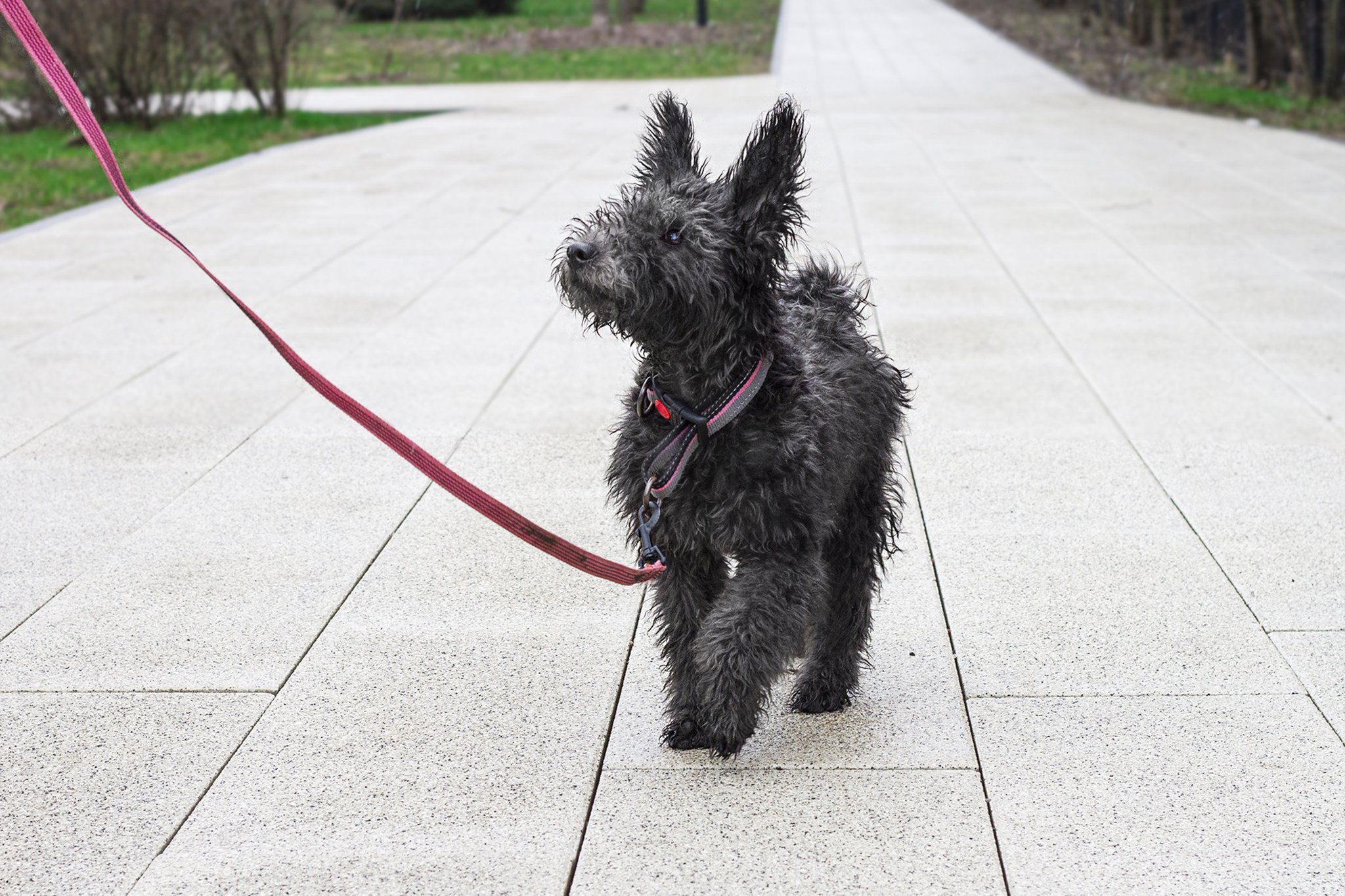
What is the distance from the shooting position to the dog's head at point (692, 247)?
2.96 meters

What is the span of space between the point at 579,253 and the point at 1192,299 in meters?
6.47

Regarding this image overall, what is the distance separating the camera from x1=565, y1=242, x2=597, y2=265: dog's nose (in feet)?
9.56

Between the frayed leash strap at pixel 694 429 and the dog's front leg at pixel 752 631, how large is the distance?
283mm

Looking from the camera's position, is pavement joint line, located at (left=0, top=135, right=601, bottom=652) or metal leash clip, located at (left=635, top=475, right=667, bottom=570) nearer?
metal leash clip, located at (left=635, top=475, right=667, bottom=570)

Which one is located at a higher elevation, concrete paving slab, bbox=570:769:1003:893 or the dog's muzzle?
the dog's muzzle

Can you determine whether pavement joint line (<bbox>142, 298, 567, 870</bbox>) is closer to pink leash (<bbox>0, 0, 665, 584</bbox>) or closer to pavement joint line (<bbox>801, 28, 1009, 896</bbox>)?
pink leash (<bbox>0, 0, 665, 584</bbox>)

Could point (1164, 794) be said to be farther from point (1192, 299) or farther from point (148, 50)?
point (148, 50)

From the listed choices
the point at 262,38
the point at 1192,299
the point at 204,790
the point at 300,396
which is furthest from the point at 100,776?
the point at 262,38

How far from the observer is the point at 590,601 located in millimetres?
4590

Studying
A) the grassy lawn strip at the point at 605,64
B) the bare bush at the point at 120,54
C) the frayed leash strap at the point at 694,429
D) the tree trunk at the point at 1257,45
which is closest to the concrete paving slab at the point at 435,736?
the frayed leash strap at the point at 694,429

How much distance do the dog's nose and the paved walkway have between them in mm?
1341

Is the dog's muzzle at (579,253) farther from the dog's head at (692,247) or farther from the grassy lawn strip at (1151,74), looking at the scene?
the grassy lawn strip at (1151,74)

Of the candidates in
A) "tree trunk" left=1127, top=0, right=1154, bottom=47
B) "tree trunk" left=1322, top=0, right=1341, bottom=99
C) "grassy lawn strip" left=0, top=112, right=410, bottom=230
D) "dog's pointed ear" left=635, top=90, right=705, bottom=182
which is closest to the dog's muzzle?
"dog's pointed ear" left=635, top=90, right=705, bottom=182

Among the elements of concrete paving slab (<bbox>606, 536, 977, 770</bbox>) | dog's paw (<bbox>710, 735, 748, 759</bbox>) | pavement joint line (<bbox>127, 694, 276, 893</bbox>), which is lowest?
pavement joint line (<bbox>127, 694, 276, 893</bbox>)
